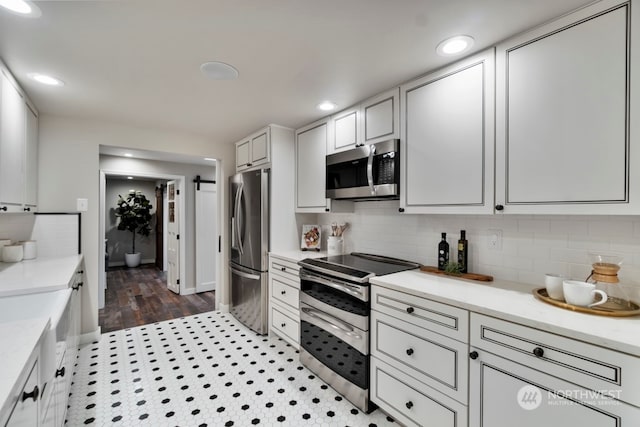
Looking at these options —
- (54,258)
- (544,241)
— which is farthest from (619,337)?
(54,258)

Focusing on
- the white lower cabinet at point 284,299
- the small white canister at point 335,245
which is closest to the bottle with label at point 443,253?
the small white canister at point 335,245

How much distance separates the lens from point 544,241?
167cm

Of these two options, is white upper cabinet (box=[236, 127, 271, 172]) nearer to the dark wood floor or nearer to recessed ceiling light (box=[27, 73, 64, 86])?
recessed ceiling light (box=[27, 73, 64, 86])

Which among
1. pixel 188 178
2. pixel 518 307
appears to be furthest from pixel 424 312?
pixel 188 178

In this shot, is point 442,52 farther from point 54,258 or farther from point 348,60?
point 54,258

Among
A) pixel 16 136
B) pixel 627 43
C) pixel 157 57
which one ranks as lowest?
pixel 16 136

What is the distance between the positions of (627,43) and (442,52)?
78cm

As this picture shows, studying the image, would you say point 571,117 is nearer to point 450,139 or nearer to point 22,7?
point 450,139

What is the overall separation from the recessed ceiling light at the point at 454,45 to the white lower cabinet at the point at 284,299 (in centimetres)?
194

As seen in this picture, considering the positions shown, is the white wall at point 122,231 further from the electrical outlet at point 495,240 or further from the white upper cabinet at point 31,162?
the electrical outlet at point 495,240

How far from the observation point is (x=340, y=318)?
2.08 metres

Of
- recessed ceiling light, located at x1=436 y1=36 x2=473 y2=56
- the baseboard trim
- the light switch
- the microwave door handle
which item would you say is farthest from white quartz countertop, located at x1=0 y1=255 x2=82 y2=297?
recessed ceiling light, located at x1=436 y1=36 x2=473 y2=56

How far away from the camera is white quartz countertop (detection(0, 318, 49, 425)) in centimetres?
73

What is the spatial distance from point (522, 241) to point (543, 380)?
0.86 metres
